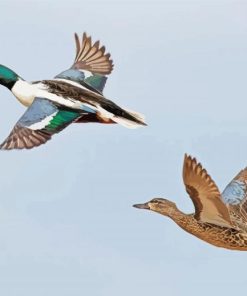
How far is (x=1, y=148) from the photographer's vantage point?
1275cm

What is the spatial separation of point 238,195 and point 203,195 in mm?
2028

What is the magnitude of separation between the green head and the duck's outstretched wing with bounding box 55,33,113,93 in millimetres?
704

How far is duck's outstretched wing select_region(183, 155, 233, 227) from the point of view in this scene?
36.0ft

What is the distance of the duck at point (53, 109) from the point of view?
13016 mm

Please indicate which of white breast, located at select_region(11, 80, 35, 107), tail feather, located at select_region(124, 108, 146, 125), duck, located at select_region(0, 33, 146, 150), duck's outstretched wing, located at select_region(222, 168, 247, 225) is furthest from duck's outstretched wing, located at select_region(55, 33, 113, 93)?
duck's outstretched wing, located at select_region(222, 168, 247, 225)

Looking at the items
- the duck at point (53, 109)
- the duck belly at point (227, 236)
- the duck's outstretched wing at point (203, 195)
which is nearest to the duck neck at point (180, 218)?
the duck belly at point (227, 236)

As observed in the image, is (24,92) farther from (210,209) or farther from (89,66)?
(210,209)

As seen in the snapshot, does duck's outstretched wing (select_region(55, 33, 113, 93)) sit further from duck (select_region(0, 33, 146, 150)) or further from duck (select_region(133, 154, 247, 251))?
duck (select_region(133, 154, 247, 251))

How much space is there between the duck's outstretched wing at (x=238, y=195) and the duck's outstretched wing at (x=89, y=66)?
2425 mm

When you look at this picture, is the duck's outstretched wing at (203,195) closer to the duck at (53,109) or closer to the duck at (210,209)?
the duck at (210,209)

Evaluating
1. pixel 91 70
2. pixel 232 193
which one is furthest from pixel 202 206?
pixel 91 70

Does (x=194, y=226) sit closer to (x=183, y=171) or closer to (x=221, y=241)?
(x=221, y=241)

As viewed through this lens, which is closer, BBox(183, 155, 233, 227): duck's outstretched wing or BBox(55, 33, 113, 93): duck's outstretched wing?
BBox(183, 155, 233, 227): duck's outstretched wing

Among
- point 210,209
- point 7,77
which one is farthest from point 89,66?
point 210,209
